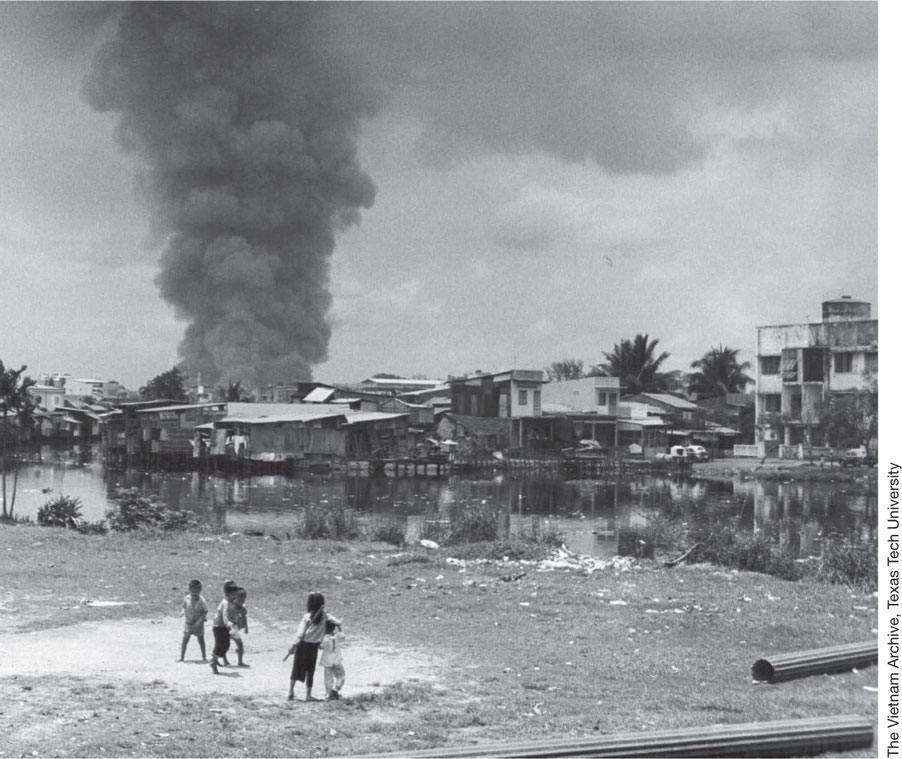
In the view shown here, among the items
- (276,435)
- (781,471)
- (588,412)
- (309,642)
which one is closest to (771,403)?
(781,471)

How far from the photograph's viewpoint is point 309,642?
18.6ft

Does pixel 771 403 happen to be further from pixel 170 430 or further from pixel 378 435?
pixel 170 430

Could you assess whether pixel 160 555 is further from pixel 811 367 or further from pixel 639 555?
pixel 811 367

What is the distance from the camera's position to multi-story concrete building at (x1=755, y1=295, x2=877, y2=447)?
1223 inches

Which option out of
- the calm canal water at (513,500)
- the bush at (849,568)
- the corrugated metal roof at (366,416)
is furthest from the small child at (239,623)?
the corrugated metal roof at (366,416)

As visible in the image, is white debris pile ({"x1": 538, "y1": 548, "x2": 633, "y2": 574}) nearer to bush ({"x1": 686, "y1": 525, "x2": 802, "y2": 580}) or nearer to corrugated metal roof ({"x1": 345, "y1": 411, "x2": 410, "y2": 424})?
bush ({"x1": 686, "y1": 525, "x2": 802, "y2": 580})

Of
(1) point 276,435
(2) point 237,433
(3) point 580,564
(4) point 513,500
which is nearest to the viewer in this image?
(3) point 580,564

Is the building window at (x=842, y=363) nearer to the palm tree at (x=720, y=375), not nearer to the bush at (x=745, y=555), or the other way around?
the palm tree at (x=720, y=375)

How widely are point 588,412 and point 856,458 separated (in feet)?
40.7

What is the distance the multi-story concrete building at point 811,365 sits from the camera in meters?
31.1

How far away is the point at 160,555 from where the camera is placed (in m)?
11.3

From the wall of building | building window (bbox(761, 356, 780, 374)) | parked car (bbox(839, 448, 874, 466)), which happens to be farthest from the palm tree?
parked car (bbox(839, 448, 874, 466))
